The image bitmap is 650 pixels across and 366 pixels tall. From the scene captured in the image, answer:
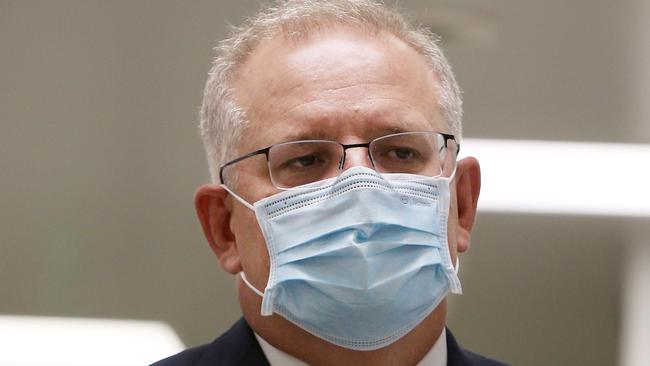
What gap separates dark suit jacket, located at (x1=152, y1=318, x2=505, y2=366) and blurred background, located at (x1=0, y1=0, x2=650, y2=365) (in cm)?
77

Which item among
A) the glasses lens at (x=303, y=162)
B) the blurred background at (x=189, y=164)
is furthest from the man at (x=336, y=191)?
the blurred background at (x=189, y=164)

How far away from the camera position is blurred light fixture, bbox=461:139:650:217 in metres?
2.67

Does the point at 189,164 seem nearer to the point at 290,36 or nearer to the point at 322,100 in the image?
the point at 290,36

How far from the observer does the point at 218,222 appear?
5.92ft

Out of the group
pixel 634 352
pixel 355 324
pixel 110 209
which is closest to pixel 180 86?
pixel 110 209

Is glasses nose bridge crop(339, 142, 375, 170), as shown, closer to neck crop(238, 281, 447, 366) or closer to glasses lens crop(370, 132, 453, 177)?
glasses lens crop(370, 132, 453, 177)

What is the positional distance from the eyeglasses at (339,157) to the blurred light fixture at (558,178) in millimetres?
976

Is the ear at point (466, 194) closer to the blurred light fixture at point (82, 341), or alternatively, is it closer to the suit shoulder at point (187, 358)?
the suit shoulder at point (187, 358)

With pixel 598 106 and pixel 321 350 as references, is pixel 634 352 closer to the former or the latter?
pixel 598 106

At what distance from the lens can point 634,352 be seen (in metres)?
2.65

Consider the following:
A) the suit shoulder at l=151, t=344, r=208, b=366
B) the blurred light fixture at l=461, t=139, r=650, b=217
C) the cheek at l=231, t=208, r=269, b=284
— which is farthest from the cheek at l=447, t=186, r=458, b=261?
the blurred light fixture at l=461, t=139, r=650, b=217

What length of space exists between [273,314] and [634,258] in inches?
55.0

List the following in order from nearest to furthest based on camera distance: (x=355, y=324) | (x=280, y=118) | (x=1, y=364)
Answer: (x=355, y=324) < (x=280, y=118) < (x=1, y=364)

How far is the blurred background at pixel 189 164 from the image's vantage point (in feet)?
8.61
